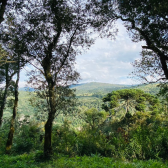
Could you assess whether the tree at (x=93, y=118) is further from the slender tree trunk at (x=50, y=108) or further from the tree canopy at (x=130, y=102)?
the tree canopy at (x=130, y=102)

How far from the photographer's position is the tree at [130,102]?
25169mm

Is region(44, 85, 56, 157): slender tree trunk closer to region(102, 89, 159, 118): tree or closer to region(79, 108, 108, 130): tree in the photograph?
region(79, 108, 108, 130): tree

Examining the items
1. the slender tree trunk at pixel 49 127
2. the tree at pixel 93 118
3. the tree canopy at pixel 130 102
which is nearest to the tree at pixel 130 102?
the tree canopy at pixel 130 102

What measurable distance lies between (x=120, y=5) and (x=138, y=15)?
100cm

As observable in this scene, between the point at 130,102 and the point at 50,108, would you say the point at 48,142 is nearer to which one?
the point at 50,108

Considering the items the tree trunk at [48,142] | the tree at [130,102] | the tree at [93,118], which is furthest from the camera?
the tree at [130,102]

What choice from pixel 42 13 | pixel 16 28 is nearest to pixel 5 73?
pixel 16 28

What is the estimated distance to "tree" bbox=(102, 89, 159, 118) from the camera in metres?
25.2

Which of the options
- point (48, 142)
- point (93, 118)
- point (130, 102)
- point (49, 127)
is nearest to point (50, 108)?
point (49, 127)

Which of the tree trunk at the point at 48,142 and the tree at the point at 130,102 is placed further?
the tree at the point at 130,102

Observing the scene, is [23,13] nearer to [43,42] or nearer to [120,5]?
[43,42]

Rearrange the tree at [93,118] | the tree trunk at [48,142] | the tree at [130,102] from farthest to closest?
the tree at [130,102]
the tree at [93,118]
the tree trunk at [48,142]

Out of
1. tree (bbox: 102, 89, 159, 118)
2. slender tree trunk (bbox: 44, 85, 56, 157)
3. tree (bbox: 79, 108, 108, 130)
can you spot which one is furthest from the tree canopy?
slender tree trunk (bbox: 44, 85, 56, 157)

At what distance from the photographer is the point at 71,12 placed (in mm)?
6785
